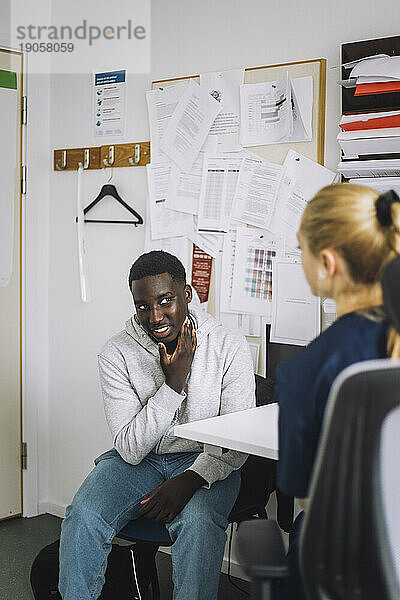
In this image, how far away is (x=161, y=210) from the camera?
3133 mm

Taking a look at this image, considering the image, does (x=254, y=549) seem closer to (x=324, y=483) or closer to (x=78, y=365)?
(x=324, y=483)

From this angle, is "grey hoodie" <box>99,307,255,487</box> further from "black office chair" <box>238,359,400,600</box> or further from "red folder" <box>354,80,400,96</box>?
"black office chair" <box>238,359,400,600</box>

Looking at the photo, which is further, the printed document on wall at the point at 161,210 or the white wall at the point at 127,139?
the printed document on wall at the point at 161,210

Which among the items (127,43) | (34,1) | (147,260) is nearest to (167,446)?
(147,260)

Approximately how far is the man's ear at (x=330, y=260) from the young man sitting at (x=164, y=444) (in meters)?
1.07

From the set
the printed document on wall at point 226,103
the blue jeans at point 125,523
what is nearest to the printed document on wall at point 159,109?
the printed document on wall at point 226,103

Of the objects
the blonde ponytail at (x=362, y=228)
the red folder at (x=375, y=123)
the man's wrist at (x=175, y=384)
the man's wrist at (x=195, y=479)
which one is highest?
the red folder at (x=375, y=123)

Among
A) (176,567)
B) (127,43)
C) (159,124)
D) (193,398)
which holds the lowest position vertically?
(176,567)

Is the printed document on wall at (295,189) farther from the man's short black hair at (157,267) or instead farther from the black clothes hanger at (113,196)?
the black clothes hanger at (113,196)

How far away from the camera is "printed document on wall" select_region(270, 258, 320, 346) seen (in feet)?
8.93

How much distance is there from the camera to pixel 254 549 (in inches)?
53.7

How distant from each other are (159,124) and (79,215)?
1.87 feet

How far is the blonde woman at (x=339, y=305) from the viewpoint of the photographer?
1291mm

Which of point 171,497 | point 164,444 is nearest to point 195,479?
point 171,497
